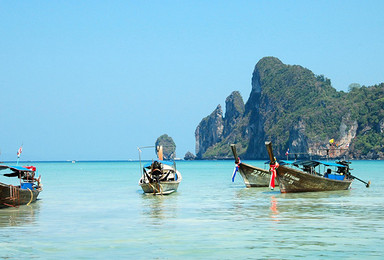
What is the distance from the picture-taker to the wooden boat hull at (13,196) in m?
21.3

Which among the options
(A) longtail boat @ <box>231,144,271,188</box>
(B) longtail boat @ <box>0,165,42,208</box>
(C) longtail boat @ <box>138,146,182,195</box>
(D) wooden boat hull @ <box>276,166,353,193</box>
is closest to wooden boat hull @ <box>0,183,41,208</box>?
(B) longtail boat @ <box>0,165,42,208</box>

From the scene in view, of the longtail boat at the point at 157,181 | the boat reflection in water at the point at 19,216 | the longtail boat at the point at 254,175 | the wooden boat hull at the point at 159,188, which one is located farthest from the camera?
the longtail boat at the point at 254,175

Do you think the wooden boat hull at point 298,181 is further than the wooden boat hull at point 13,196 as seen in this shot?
Yes

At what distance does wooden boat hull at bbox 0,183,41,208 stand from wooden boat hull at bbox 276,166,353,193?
1207cm

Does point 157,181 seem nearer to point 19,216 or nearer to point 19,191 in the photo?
point 19,191

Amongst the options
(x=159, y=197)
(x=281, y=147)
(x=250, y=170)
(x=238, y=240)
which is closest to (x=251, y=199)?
(x=159, y=197)

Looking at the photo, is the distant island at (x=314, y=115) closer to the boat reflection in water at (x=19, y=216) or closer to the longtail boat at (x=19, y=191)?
the longtail boat at (x=19, y=191)

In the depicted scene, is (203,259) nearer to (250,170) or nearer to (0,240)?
(0,240)

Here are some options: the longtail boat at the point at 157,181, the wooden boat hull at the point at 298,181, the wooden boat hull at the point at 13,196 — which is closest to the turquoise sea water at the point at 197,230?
the wooden boat hull at the point at 13,196

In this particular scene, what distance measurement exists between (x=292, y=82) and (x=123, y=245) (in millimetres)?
176998

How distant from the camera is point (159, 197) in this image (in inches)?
1126

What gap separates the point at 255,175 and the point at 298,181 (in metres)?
6.94

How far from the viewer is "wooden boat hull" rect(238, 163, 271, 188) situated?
35.1 metres

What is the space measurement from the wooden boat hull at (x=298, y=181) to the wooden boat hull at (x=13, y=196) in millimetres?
12065
